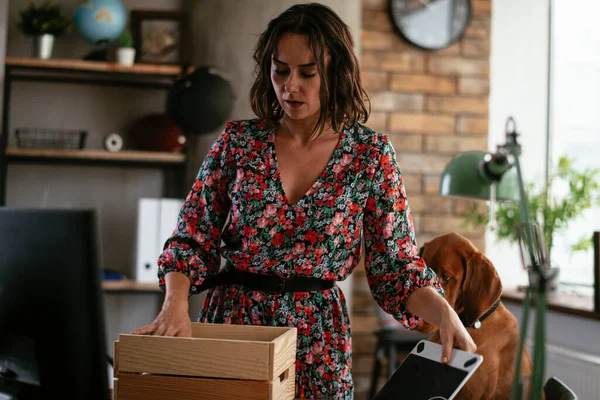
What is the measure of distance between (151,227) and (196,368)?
2.68 m

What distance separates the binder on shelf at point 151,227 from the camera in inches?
148

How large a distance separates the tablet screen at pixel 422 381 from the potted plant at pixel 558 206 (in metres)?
2.49

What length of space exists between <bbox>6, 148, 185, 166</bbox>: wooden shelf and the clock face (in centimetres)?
137

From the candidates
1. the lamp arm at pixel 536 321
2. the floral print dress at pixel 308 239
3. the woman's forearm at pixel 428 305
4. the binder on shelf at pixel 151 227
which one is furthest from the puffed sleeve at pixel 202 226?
the binder on shelf at pixel 151 227

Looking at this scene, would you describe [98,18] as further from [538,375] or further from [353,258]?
[538,375]

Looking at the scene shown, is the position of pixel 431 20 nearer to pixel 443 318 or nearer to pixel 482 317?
pixel 482 317

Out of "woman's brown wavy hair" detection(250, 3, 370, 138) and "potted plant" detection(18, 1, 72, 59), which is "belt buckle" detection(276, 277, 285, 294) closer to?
"woman's brown wavy hair" detection(250, 3, 370, 138)

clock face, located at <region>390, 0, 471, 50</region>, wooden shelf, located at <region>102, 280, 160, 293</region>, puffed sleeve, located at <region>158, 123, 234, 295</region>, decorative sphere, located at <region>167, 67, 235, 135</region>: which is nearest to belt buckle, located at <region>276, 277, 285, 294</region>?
puffed sleeve, located at <region>158, 123, 234, 295</region>

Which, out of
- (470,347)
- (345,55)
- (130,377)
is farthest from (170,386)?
(345,55)

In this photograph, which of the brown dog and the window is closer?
the brown dog

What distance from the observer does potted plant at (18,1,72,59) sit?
12.4 ft

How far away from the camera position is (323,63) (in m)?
1.51

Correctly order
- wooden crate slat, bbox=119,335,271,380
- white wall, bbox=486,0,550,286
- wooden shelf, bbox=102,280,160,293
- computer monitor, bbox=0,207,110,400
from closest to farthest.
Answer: computer monitor, bbox=0,207,110,400 < wooden crate slat, bbox=119,335,271,380 < wooden shelf, bbox=102,280,160,293 < white wall, bbox=486,0,550,286

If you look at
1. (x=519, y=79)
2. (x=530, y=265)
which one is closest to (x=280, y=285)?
(x=530, y=265)
